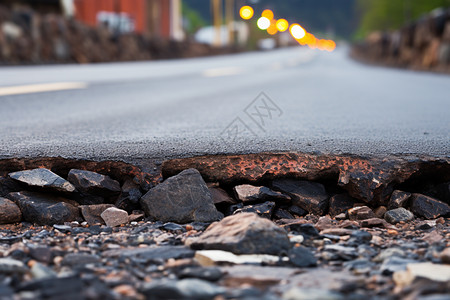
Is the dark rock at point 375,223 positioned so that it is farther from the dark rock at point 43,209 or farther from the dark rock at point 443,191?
the dark rock at point 43,209

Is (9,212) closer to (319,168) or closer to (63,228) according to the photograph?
(63,228)

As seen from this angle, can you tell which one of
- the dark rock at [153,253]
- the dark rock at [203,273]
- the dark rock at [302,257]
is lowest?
the dark rock at [302,257]

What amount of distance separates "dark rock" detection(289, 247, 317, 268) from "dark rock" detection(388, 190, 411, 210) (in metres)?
0.79

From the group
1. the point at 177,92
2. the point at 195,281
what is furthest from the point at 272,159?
A: the point at 177,92

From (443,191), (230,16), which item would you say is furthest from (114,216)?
(230,16)

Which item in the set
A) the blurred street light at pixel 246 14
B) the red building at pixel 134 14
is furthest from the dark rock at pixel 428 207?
the red building at pixel 134 14

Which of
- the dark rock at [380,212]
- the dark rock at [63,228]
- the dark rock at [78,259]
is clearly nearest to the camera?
the dark rock at [78,259]

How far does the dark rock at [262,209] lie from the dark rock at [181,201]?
12 centimetres

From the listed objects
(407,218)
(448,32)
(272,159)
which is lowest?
(407,218)

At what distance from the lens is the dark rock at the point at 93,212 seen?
2.10m

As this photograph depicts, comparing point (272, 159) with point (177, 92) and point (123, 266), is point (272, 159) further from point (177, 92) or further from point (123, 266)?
point (177, 92)

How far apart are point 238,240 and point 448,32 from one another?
38.2 feet

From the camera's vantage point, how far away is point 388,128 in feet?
10.2

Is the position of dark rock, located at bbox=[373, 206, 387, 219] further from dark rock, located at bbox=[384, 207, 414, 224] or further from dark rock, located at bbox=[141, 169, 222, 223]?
dark rock, located at bbox=[141, 169, 222, 223]
